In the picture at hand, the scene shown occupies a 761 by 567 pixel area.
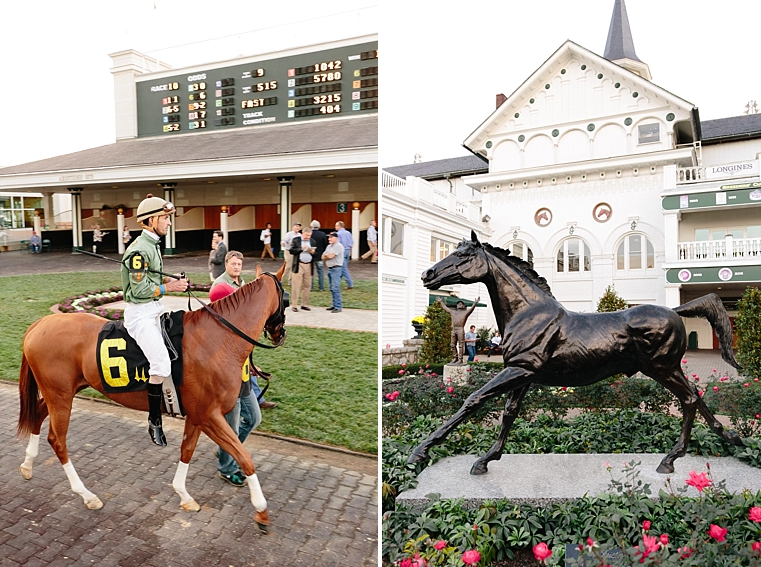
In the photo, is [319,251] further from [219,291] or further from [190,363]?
[190,363]

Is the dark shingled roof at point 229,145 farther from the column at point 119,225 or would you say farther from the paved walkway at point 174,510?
the paved walkway at point 174,510

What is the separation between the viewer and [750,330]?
899 centimetres

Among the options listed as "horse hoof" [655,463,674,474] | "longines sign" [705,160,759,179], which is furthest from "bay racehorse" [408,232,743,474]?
"longines sign" [705,160,759,179]

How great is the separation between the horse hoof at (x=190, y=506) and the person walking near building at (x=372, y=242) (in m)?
5.32

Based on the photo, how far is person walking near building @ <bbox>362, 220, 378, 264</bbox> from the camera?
7922 mm

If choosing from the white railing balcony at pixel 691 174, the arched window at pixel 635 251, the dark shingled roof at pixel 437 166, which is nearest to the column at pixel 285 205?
the arched window at pixel 635 251

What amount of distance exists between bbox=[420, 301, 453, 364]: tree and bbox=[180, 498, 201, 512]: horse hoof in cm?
701

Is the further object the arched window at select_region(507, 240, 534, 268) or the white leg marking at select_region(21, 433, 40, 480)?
the arched window at select_region(507, 240, 534, 268)

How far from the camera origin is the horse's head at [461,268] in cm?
349

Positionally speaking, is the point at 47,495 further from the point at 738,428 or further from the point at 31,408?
the point at 738,428

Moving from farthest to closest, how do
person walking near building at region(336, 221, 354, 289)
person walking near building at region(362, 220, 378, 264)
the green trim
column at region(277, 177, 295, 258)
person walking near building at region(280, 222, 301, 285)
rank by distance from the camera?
the green trim, person walking near building at region(362, 220, 378, 264), person walking near building at region(336, 221, 354, 289), column at region(277, 177, 295, 258), person walking near building at region(280, 222, 301, 285)

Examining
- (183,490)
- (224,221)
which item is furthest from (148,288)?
(224,221)

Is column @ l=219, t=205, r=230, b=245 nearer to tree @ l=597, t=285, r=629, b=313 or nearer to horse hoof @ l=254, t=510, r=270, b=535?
horse hoof @ l=254, t=510, r=270, b=535

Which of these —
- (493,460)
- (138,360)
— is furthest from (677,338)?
(138,360)
